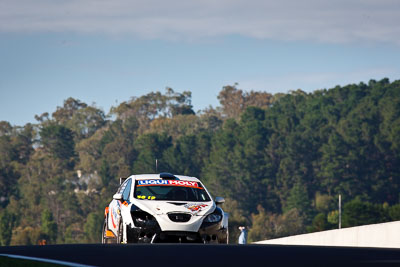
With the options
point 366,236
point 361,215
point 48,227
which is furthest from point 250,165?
point 366,236

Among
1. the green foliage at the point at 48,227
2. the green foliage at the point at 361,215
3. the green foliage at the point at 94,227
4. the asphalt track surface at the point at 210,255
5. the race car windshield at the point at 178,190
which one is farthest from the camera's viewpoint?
the green foliage at the point at 48,227

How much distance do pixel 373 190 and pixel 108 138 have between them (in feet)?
181

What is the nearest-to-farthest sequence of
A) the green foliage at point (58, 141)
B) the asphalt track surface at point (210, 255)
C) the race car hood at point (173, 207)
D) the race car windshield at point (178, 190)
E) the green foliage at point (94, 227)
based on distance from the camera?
the asphalt track surface at point (210, 255) < the race car hood at point (173, 207) < the race car windshield at point (178, 190) < the green foliage at point (94, 227) < the green foliage at point (58, 141)

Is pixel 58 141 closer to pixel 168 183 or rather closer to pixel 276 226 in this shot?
pixel 276 226

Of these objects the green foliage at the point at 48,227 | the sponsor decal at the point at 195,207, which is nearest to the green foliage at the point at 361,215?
the green foliage at the point at 48,227

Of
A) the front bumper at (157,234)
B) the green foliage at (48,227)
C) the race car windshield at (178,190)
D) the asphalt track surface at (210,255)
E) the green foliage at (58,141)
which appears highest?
the green foliage at (58,141)

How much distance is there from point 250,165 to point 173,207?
141m

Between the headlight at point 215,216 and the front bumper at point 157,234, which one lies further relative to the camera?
the headlight at point 215,216

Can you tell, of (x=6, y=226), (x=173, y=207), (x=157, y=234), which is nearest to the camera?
(x=157, y=234)

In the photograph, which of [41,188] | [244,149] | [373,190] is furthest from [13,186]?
[373,190]

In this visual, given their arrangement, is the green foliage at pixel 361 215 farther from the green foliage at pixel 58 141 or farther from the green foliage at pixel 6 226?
the green foliage at pixel 58 141

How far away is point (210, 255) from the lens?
477 inches

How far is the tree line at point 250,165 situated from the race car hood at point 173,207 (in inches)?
4288

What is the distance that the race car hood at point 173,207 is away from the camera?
17.3 meters
